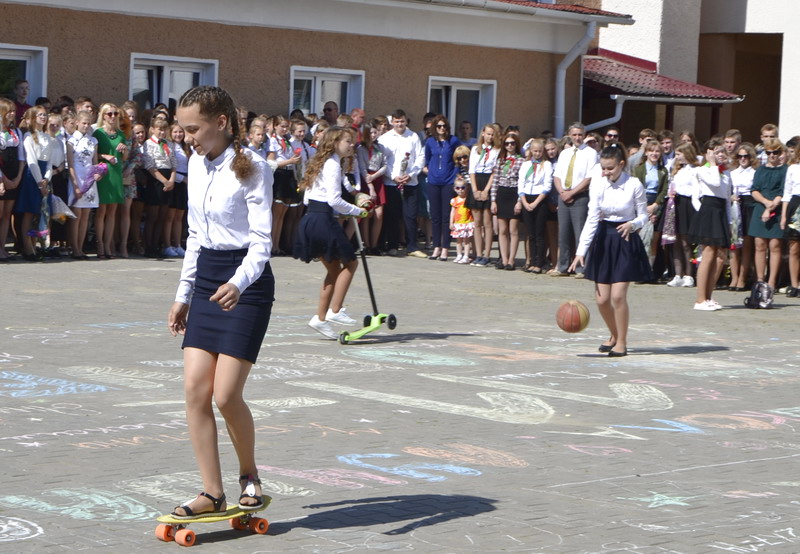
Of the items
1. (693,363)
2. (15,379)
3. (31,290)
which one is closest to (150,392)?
(15,379)

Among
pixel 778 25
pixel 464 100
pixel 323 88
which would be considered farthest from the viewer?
pixel 778 25

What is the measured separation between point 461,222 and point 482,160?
1.00 m

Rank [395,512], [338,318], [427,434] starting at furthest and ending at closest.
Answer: [338,318] → [427,434] → [395,512]

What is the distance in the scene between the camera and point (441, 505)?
6621 mm

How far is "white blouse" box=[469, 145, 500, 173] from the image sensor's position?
19.7 meters

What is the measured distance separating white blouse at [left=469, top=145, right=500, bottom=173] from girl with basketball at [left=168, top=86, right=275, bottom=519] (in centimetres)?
1371

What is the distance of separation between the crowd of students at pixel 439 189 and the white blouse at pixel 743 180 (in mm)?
23

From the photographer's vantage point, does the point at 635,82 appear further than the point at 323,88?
Yes

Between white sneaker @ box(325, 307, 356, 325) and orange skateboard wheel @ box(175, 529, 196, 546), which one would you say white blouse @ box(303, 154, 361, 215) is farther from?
orange skateboard wheel @ box(175, 529, 196, 546)

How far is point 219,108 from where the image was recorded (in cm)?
599

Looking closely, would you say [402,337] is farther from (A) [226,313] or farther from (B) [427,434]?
(A) [226,313]

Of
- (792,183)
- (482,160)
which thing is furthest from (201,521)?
(482,160)

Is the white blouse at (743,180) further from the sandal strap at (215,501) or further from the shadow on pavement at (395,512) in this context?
the sandal strap at (215,501)

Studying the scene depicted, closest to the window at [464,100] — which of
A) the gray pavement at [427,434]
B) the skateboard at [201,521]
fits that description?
the gray pavement at [427,434]
